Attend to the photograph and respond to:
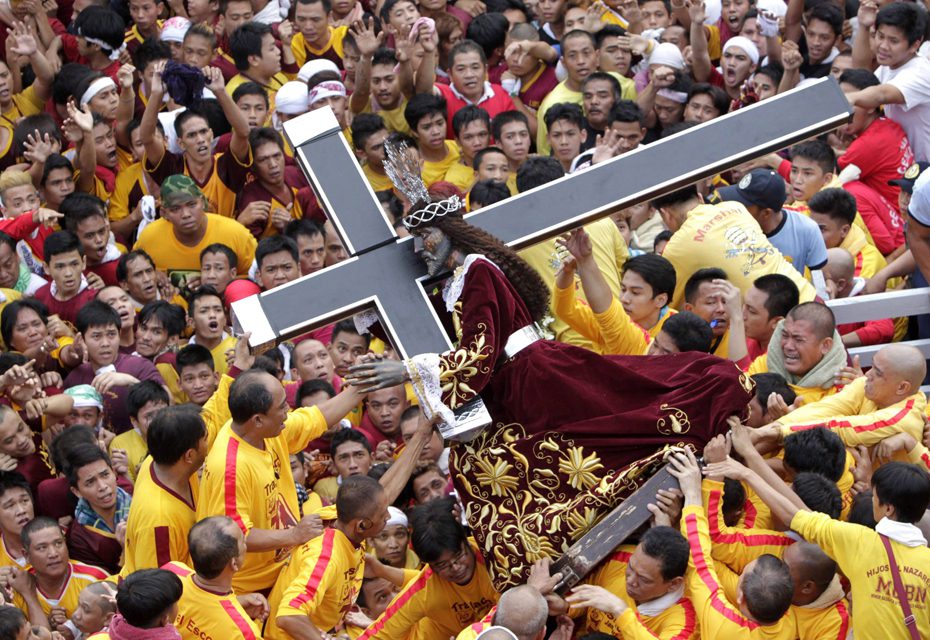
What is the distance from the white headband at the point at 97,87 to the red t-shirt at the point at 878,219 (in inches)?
182

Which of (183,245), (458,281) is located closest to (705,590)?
(458,281)

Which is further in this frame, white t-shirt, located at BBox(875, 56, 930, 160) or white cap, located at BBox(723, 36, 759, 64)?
white cap, located at BBox(723, 36, 759, 64)

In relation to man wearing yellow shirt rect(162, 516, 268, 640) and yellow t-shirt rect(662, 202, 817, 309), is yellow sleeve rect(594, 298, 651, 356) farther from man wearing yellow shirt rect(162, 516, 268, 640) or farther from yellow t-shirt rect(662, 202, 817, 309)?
man wearing yellow shirt rect(162, 516, 268, 640)

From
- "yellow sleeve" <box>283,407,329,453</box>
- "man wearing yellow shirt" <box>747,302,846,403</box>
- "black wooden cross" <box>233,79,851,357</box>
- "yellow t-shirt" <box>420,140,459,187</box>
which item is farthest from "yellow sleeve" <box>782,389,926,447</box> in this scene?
"yellow t-shirt" <box>420,140,459,187</box>

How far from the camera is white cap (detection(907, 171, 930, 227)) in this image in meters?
8.02

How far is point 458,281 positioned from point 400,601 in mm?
1419

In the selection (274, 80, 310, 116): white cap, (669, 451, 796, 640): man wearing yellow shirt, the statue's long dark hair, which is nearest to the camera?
(669, 451, 796, 640): man wearing yellow shirt

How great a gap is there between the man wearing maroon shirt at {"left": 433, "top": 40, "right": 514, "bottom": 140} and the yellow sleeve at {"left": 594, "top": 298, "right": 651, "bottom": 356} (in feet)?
11.4

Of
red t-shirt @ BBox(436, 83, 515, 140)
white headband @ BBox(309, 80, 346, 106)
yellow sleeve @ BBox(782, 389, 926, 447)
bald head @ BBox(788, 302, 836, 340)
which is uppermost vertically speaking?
white headband @ BBox(309, 80, 346, 106)

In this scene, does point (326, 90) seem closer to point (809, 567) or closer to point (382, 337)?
point (382, 337)

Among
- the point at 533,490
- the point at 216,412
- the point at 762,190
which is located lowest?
the point at 533,490

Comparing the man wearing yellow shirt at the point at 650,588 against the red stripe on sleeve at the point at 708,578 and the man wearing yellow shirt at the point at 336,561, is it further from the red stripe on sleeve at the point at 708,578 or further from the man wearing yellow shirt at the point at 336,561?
the man wearing yellow shirt at the point at 336,561

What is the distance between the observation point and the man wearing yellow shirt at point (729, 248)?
26.8ft

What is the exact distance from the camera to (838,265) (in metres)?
→ 8.92
